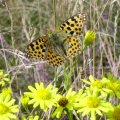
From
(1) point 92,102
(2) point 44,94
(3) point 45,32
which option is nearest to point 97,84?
(1) point 92,102

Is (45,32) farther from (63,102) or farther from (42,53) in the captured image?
(63,102)

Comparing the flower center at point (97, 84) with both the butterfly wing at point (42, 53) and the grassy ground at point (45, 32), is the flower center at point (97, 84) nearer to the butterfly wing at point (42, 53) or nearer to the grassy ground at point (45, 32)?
the butterfly wing at point (42, 53)

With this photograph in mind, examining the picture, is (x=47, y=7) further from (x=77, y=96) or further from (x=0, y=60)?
(x=77, y=96)

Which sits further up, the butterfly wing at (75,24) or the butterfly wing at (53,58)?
the butterfly wing at (75,24)

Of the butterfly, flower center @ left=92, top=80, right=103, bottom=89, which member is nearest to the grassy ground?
the butterfly

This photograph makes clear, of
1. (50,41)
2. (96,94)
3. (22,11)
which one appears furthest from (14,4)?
(96,94)

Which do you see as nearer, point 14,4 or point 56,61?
point 56,61

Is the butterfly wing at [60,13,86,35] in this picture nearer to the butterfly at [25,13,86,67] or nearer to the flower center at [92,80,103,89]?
the butterfly at [25,13,86,67]

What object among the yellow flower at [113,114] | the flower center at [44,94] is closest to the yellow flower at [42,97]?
the flower center at [44,94]
